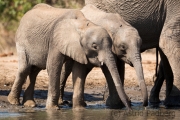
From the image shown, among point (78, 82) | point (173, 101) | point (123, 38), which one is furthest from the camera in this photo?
Answer: point (173, 101)

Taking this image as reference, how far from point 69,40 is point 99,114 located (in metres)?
1.04

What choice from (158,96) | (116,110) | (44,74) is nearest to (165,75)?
(158,96)

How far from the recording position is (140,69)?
10.7 m

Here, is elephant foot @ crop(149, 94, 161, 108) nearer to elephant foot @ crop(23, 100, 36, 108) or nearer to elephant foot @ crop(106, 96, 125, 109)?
elephant foot @ crop(106, 96, 125, 109)

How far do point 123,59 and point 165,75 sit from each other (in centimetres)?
160

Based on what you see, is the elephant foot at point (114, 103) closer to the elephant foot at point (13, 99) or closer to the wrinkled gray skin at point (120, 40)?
the wrinkled gray skin at point (120, 40)

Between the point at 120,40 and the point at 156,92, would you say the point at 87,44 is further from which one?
the point at 156,92

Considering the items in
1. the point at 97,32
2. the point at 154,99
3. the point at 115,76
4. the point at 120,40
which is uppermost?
the point at 97,32

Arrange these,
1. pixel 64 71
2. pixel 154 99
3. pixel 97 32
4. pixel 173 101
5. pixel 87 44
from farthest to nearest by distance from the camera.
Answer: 1. pixel 154 99
2. pixel 64 71
3. pixel 173 101
4. pixel 87 44
5. pixel 97 32

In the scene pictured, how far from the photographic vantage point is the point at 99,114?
11.0 meters

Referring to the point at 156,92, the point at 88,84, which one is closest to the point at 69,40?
the point at 156,92

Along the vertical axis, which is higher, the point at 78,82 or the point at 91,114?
the point at 78,82

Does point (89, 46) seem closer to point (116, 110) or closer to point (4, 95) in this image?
point (116, 110)

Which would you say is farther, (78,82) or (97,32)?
(78,82)
